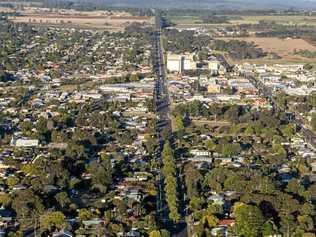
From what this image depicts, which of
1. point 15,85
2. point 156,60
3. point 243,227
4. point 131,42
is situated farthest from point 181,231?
point 131,42

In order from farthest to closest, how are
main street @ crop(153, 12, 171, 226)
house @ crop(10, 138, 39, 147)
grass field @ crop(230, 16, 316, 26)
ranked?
grass field @ crop(230, 16, 316, 26), house @ crop(10, 138, 39, 147), main street @ crop(153, 12, 171, 226)

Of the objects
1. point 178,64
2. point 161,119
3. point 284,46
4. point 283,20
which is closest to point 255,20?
point 283,20

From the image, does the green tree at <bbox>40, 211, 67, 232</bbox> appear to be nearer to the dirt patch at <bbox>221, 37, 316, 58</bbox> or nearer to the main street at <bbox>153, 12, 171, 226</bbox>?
the main street at <bbox>153, 12, 171, 226</bbox>

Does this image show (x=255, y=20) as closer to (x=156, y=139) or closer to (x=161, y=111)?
(x=161, y=111)

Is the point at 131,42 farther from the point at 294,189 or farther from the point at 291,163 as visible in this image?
the point at 294,189

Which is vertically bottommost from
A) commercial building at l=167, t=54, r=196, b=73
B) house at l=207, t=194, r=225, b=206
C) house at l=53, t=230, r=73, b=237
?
house at l=207, t=194, r=225, b=206

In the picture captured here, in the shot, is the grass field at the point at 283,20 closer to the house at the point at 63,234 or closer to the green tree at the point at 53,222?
the green tree at the point at 53,222

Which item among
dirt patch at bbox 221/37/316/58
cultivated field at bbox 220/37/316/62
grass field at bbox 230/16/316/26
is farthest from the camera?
grass field at bbox 230/16/316/26

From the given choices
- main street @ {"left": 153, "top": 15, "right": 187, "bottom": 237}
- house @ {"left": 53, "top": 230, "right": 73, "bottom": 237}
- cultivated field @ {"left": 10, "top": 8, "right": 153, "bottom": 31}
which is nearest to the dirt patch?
main street @ {"left": 153, "top": 15, "right": 187, "bottom": 237}
